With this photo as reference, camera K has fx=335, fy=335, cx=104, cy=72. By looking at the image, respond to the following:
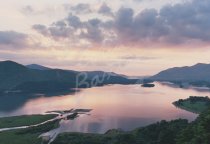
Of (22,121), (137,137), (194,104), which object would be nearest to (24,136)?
(22,121)

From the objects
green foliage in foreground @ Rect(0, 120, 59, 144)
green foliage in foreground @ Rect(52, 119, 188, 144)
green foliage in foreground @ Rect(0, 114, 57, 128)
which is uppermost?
green foliage in foreground @ Rect(52, 119, 188, 144)

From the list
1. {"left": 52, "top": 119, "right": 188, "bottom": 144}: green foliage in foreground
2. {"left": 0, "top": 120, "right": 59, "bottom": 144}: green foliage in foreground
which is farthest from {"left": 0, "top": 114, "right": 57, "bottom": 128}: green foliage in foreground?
{"left": 52, "top": 119, "right": 188, "bottom": 144}: green foliage in foreground

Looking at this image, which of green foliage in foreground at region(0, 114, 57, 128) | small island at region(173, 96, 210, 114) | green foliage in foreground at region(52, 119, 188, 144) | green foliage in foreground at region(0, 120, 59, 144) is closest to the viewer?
green foliage in foreground at region(52, 119, 188, 144)

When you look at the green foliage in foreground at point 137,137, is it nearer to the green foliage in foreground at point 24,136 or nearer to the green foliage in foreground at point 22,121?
the green foliage in foreground at point 24,136

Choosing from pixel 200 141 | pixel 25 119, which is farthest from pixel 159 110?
pixel 200 141

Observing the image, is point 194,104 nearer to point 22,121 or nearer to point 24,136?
point 22,121

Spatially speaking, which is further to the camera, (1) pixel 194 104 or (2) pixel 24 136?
(1) pixel 194 104

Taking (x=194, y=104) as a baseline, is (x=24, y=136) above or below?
below

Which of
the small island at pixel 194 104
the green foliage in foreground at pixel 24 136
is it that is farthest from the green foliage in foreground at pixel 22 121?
the small island at pixel 194 104

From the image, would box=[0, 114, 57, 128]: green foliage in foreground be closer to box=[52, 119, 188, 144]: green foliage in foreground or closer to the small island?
box=[52, 119, 188, 144]: green foliage in foreground

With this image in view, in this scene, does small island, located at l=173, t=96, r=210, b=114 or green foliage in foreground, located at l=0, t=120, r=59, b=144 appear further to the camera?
small island, located at l=173, t=96, r=210, b=114

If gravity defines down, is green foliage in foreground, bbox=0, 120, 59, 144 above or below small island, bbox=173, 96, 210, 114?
below
